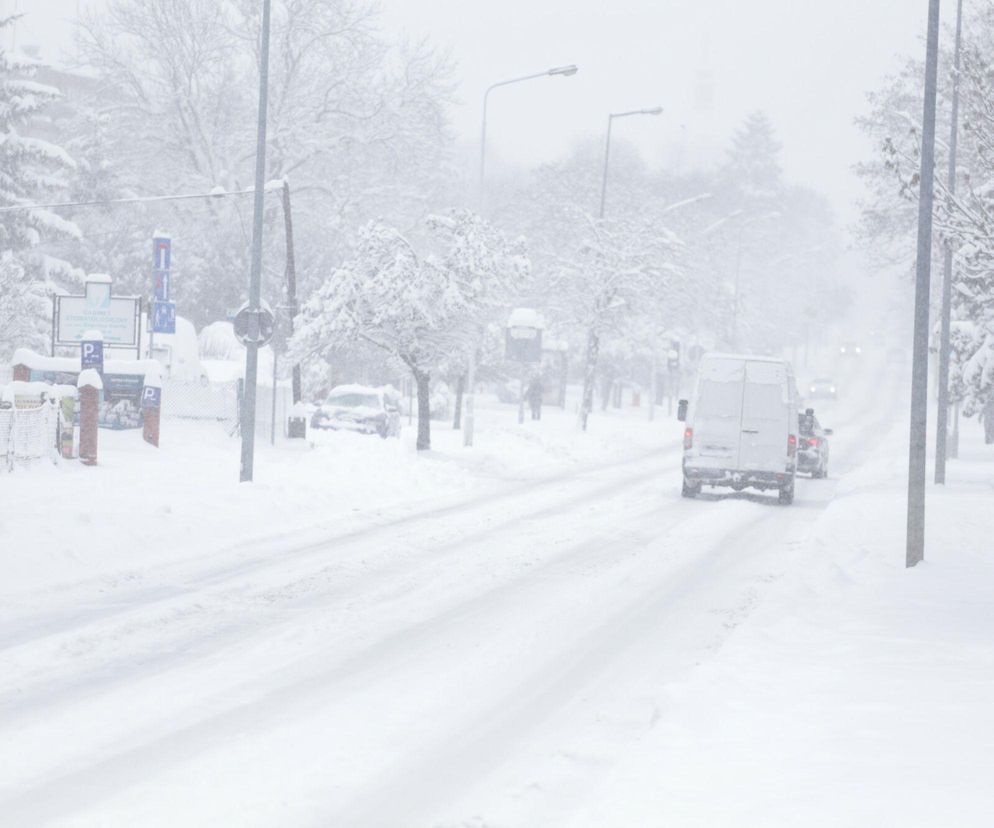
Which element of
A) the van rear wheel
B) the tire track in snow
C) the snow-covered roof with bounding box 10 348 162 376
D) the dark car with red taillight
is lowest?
the tire track in snow

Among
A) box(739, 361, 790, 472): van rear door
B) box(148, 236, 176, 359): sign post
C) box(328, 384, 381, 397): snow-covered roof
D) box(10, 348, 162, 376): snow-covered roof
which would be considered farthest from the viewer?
box(148, 236, 176, 359): sign post

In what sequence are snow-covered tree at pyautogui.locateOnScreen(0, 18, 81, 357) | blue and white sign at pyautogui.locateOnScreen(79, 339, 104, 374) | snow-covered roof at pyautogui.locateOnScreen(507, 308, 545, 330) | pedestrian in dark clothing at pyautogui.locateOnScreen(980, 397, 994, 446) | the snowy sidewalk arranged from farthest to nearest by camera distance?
pedestrian in dark clothing at pyautogui.locateOnScreen(980, 397, 994, 446) → snow-covered tree at pyautogui.locateOnScreen(0, 18, 81, 357) → snow-covered roof at pyautogui.locateOnScreen(507, 308, 545, 330) → blue and white sign at pyautogui.locateOnScreen(79, 339, 104, 374) → the snowy sidewalk

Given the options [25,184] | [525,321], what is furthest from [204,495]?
[25,184]

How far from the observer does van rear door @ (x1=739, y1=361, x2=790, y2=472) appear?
26.4m

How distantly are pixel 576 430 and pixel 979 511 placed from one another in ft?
85.3

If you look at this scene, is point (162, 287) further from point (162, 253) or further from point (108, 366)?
point (108, 366)

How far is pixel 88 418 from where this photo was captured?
79.2ft

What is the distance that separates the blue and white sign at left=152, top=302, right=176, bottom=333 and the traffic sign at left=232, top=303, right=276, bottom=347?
1973cm

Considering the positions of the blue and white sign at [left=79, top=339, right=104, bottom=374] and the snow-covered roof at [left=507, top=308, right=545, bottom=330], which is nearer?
the blue and white sign at [left=79, top=339, right=104, bottom=374]

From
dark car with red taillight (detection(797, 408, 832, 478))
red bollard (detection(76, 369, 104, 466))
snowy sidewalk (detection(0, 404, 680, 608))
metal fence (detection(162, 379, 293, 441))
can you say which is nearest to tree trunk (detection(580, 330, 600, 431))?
snowy sidewalk (detection(0, 404, 680, 608))

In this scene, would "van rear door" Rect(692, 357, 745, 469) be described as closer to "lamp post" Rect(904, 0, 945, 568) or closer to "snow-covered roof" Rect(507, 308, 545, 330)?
"lamp post" Rect(904, 0, 945, 568)

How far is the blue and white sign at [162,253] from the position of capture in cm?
4294

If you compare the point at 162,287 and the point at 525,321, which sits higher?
the point at 162,287

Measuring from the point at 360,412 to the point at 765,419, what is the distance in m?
16.8
